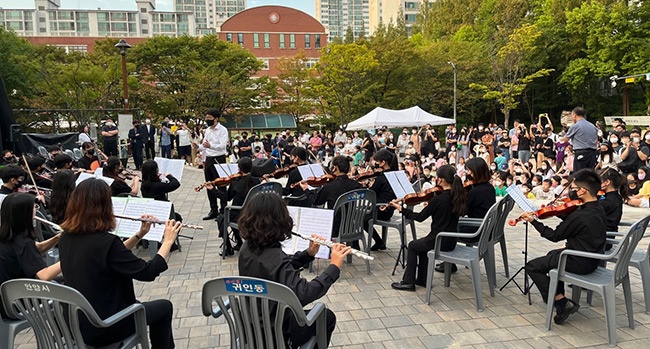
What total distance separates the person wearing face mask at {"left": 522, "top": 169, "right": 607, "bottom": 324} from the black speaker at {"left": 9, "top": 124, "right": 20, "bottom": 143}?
35.5 feet

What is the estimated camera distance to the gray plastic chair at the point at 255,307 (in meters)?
2.36

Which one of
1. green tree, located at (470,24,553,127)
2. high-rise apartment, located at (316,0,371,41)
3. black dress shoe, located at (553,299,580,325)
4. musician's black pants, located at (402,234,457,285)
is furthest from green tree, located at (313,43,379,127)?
high-rise apartment, located at (316,0,371,41)

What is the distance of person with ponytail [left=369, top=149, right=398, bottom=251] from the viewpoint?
237 inches

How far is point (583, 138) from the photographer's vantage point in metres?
8.39

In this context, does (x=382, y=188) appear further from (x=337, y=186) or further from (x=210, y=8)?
(x=210, y=8)

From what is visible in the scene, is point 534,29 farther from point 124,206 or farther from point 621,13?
point 124,206

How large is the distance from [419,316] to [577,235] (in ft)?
5.05

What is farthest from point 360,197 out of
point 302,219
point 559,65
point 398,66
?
point 559,65

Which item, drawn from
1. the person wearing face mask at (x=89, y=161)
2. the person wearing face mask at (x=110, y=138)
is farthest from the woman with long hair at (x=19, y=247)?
the person wearing face mask at (x=110, y=138)

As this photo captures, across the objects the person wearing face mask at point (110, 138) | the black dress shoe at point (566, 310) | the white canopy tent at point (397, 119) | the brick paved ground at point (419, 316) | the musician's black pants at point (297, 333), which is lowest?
the brick paved ground at point (419, 316)

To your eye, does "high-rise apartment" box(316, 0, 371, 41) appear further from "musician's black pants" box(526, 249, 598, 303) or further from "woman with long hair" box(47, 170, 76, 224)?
"musician's black pants" box(526, 249, 598, 303)

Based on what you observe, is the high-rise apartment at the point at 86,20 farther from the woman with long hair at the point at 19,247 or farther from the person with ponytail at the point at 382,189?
the woman with long hair at the point at 19,247

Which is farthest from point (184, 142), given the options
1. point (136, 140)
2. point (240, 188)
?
point (240, 188)

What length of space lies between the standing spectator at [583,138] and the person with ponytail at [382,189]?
3.77 m
